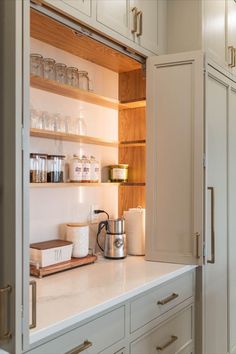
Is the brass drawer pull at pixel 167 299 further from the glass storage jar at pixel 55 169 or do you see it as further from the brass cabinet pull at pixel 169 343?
the glass storage jar at pixel 55 169

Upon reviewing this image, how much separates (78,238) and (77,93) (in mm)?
847

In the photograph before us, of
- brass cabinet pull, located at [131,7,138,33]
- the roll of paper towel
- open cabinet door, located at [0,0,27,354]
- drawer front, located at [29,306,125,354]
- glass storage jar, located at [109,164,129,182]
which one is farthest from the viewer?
glass storage jar, located at [109,164,129,182]

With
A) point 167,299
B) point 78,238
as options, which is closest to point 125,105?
point 78,238

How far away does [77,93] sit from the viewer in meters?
2.21

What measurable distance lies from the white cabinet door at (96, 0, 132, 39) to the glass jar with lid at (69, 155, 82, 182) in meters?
0.76

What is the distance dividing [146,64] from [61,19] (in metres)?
0.73

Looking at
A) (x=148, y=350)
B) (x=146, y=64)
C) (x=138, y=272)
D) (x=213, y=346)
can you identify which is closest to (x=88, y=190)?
(x=138, y=272)

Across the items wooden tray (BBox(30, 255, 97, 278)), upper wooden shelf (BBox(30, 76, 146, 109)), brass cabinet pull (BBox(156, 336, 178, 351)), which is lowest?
brass cabinet pull (BBox(156, 336, 178, 351))

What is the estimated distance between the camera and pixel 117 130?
2697mm

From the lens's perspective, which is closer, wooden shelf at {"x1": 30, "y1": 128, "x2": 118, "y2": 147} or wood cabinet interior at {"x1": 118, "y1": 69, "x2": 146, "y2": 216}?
wooden shelf at {"x1": 30, "y1": 128, "x2": 118, "y2": 147}

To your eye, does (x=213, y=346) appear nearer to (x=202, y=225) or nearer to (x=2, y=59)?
(x=202, y=225)

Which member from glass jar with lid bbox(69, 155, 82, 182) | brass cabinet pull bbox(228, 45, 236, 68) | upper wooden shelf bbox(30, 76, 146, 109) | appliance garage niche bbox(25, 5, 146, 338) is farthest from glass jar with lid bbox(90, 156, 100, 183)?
brass cabinet pull bbox(228, 45, 236, 68)

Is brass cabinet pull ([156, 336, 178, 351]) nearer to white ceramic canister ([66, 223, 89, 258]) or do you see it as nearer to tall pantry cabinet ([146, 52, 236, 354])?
tall pantry cabinet ([146, 52, 236, 354])

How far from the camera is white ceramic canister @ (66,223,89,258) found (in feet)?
7.11
